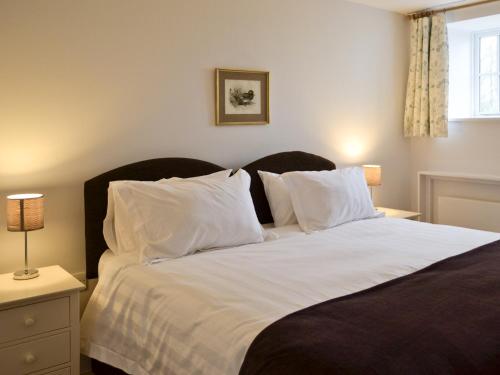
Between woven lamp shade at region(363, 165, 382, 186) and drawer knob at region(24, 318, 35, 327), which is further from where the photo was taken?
woven lamp shade at region(363, 165, 382, 186)

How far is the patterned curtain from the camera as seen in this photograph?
414 cm

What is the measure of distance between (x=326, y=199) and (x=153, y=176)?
1.10 meters

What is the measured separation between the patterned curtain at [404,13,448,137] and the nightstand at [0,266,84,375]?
126 inches

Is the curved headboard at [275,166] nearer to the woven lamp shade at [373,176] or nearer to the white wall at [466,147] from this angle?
the woven lamp shade at [373,176]


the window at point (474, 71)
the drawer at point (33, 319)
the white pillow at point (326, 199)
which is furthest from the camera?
the window at point (474, 71)

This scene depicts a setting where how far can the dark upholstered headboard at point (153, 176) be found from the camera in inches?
106

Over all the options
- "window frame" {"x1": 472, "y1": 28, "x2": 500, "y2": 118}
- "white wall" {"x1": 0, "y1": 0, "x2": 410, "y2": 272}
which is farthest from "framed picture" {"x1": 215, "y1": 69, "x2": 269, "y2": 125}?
"window frame" {"x1": 472, "y1": 28, "x2": 500, "y2": 118}

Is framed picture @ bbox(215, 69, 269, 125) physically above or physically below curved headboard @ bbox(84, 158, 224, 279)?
above

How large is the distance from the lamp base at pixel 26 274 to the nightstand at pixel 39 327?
1.1 inches

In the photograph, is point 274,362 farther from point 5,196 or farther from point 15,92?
point 15,92

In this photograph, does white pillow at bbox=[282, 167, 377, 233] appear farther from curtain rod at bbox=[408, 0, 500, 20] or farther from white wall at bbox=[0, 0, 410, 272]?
curtain rod at bbox=[408, 0, 500, 20]

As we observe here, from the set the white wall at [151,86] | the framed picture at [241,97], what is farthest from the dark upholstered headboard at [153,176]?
the framed picture at [241,97]

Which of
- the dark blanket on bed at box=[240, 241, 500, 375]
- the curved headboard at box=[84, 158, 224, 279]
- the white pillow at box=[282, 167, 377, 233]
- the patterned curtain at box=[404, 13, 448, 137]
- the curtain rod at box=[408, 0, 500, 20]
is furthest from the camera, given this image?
the patterned curtain at box=[404, 13, 448, 137]

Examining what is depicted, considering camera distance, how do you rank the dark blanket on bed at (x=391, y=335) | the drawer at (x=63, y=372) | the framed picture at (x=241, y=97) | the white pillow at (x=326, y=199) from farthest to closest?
the framed picture at (x=241, y=97)
the white pillow at (x=326, y=199)
the drawer at (x=63, y=372)
the dark blanket on bed at (x=391, y=335)
